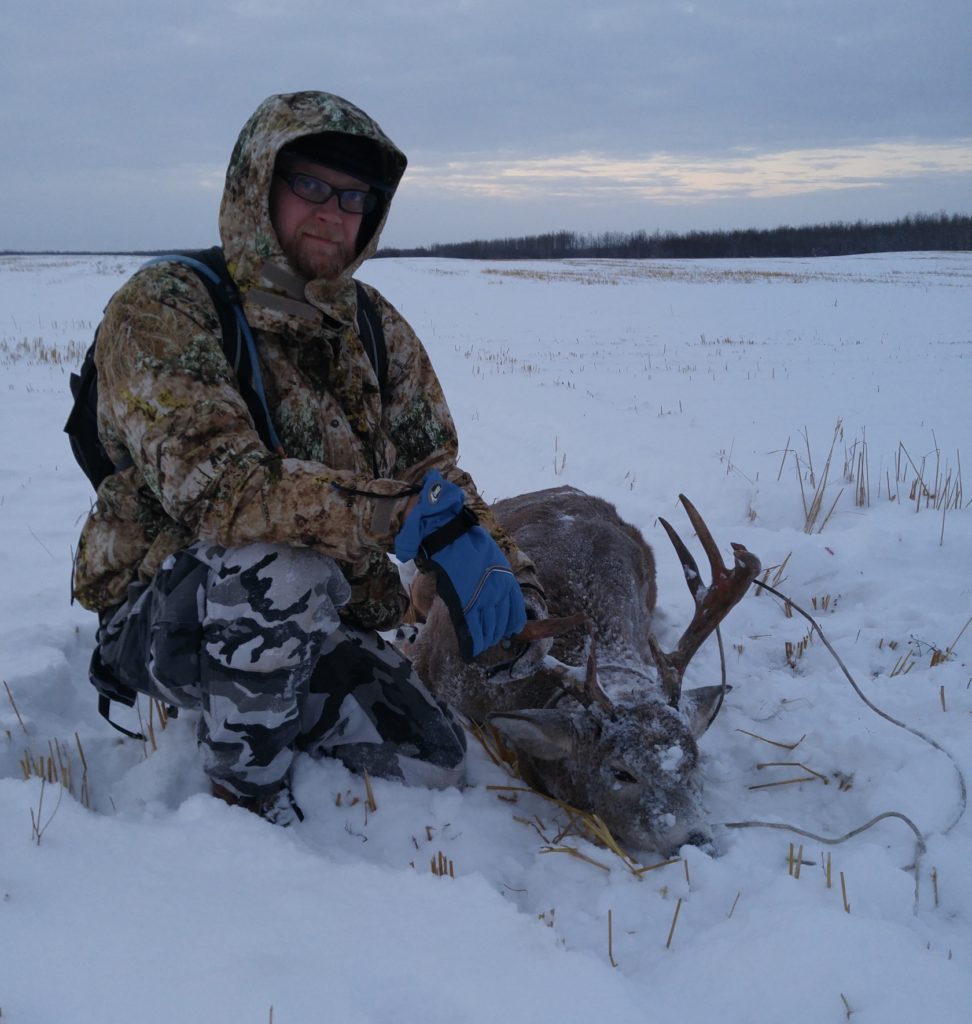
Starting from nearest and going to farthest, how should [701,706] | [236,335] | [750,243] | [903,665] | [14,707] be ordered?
[236,335], [14,707], [701,706], [903,665], [750,243]

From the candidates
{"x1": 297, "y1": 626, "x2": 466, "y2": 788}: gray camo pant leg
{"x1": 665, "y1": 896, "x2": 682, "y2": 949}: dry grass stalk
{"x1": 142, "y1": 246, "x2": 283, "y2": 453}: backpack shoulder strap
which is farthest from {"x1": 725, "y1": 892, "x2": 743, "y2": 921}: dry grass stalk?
{"x1": 142, "y1": 246, "x2": 283, "y2": 453}: backpack shoulder strap

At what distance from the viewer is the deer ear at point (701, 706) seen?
3.44 metres

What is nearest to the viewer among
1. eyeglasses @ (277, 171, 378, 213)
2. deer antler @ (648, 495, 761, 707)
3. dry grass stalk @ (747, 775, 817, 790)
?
eyeglasses @ (277, 171, 378, 213)

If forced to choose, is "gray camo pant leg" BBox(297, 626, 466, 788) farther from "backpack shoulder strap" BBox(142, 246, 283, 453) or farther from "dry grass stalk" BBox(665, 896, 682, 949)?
"dry grass stalk" BBox(665, 896, 682, 949)

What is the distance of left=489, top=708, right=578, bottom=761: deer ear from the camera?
330cm

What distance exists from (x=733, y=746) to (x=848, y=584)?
77.2 inches

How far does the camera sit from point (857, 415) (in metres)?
10.2

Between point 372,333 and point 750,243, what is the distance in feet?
308

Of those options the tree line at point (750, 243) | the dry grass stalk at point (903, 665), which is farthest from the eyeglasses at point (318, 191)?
the tree line at point (750, 243)

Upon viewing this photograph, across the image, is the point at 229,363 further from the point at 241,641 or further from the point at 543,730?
the point at 543,730

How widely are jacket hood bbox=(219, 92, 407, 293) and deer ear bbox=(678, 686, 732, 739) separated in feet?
7.44

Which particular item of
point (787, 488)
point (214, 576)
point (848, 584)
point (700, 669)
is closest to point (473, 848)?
point (214, 576)

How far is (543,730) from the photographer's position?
130 inches

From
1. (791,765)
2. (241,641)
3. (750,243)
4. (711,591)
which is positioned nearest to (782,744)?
(791,765)
